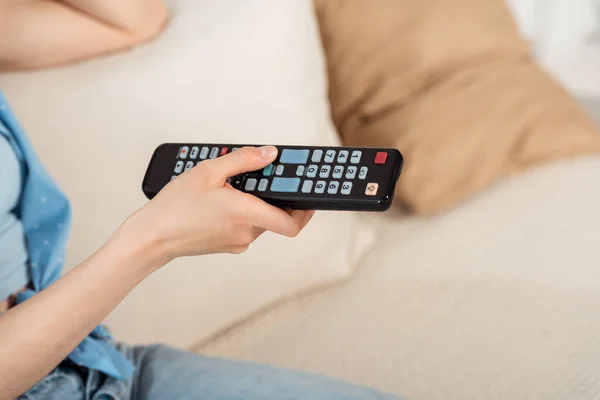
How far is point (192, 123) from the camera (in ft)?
2.36

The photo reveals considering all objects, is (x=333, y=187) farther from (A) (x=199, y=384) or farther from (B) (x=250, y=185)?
(A) (x=199, y=384)

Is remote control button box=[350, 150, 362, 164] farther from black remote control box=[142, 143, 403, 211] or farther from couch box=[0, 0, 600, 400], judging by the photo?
couch box=[0, 0, 600, 400]

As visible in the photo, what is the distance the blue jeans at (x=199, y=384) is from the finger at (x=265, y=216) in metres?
0.14

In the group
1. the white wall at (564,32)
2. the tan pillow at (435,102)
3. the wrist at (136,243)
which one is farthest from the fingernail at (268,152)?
the white wall at (564,32)

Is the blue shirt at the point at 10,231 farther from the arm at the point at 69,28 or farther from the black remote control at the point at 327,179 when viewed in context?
the black remote control at the point at 327,179

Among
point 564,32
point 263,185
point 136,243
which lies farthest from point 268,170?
point 564,32

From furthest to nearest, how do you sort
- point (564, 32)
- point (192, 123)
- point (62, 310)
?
point (564, 32)
point (192, 123)
point (62, 310)

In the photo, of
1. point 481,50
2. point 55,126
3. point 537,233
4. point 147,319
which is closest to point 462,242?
point 537,233

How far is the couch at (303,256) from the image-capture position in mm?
684

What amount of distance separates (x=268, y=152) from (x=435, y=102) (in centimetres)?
43

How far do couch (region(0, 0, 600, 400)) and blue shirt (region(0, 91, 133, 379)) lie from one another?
7 cm

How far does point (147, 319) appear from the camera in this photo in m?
0.76

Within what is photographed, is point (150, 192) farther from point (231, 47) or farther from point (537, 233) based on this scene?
point (537, 233)

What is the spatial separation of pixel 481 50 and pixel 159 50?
48cm
